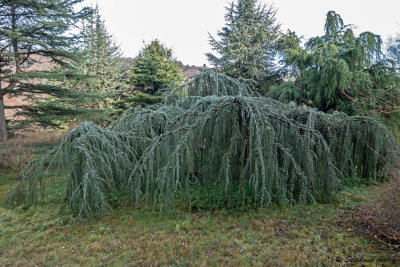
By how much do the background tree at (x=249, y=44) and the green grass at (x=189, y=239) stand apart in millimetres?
9124

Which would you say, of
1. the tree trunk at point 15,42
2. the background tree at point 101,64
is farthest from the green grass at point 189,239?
the background tree at point 101,64

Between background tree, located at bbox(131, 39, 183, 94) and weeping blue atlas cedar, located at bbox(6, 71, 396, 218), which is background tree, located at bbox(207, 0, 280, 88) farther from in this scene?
weeping blue atlas cedar, located at bbox(6, 71, 396, 218)

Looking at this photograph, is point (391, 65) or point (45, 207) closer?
point (45, 207)

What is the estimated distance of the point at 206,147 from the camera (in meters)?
3.49

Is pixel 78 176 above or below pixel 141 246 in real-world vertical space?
above

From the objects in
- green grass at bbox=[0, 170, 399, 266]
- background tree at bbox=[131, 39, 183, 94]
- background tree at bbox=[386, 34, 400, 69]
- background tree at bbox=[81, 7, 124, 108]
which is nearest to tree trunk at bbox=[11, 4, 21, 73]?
background tree at bbox=[131, 39, 183, 94]

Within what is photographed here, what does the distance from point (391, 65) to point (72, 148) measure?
30.6 feet

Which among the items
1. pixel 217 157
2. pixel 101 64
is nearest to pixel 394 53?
pixel 217 157

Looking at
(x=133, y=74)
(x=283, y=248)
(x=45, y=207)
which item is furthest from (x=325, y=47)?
(x=133, y=74)

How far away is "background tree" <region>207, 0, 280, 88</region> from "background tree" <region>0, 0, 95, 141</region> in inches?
283

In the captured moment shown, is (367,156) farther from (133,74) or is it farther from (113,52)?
(113,52)

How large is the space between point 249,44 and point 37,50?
9.84 meters

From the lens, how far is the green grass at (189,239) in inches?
99.3

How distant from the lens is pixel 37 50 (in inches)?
361
